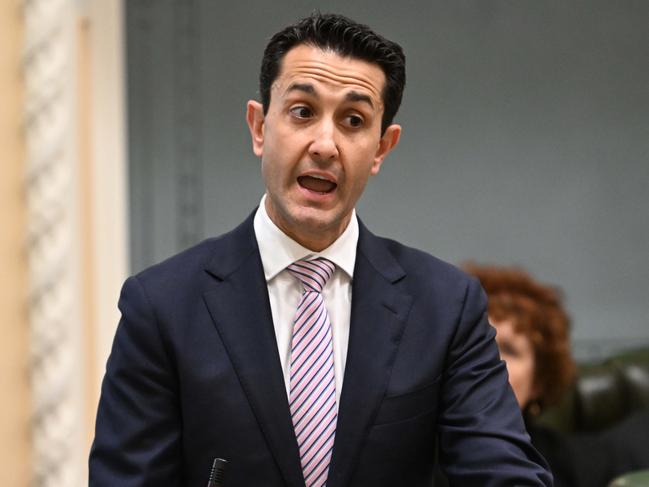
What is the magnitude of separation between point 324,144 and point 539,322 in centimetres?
154

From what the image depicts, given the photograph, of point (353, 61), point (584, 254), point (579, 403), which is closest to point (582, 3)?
point (584, 254)

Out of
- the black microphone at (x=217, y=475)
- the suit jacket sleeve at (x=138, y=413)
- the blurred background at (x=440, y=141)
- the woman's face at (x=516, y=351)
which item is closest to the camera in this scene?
the black microphone at (x=217, y=475)

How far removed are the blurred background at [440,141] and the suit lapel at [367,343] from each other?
193 cm

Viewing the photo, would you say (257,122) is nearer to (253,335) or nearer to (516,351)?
(253,335)

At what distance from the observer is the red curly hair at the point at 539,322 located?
9.82 ft

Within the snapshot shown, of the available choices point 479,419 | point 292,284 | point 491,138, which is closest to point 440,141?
point 491,138

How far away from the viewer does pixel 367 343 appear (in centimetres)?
165

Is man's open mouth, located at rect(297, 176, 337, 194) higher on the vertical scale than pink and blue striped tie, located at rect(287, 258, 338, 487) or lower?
higher

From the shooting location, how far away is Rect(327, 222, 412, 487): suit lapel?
160 cm

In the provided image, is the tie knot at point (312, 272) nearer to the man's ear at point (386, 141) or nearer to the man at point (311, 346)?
the man at point (311, 346)

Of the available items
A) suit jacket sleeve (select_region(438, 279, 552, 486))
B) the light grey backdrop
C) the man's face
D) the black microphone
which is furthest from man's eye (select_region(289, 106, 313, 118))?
the light grey backdrop

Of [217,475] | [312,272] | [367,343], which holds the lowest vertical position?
[217,475]

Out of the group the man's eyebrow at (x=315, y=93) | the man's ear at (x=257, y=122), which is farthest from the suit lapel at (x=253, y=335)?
the man's eyebrow at (x=315, y=93)

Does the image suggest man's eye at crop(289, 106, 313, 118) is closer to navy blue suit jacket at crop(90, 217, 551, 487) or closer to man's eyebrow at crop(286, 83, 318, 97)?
man's eyebrow at crop(286, 83, 318, 97)
